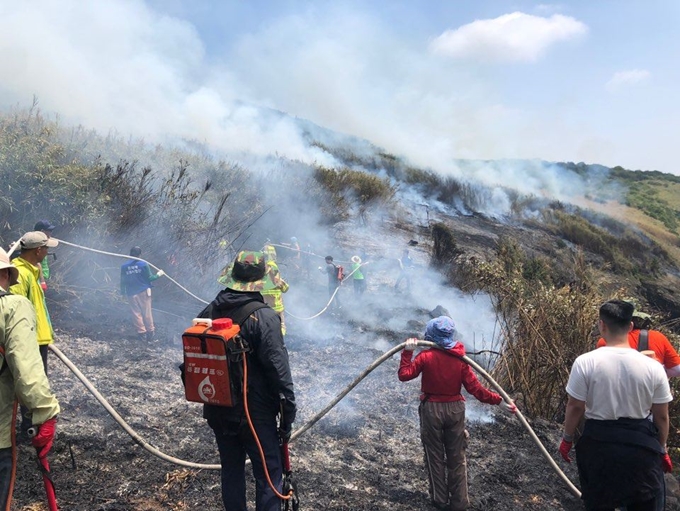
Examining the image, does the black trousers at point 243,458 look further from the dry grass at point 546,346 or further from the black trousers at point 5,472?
the dry grass at point 546,346

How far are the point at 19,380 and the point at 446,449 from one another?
2910 mm

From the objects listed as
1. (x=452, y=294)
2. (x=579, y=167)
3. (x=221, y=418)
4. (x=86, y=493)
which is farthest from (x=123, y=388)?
(x=579, y=167)

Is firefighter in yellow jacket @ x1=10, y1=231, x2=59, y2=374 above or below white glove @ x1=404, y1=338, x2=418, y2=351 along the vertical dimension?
above

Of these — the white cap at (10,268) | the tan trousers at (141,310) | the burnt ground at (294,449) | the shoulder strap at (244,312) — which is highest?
the white cap at (10,268)

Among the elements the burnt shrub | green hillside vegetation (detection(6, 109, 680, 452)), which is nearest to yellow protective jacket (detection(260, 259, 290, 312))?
green hillside vegetation (detection(6, 109, 680, 452))

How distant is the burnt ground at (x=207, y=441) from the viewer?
3598mm

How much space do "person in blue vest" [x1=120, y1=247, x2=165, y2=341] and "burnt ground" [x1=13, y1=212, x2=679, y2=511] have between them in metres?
0.22

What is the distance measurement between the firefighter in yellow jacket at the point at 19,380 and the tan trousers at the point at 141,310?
4.85m

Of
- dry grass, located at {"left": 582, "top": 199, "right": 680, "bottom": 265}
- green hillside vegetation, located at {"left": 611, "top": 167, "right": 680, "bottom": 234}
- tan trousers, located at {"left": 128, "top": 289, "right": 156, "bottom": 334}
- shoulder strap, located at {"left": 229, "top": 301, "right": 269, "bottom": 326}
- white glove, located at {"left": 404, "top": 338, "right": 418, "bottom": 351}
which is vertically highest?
green hillside vegetation, located at {"left": 611, "top": 167, "right": 680, "bottom": 234}

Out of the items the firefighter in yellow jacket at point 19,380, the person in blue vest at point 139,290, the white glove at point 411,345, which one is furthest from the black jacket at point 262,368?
the person in blue vest at point 139,290

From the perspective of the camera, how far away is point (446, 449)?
379 centimetres

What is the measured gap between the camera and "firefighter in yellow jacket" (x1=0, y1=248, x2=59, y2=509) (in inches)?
87.7

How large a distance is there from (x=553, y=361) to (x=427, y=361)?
2.56 meters

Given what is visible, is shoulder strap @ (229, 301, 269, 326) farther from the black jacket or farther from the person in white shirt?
the person in white shirt
